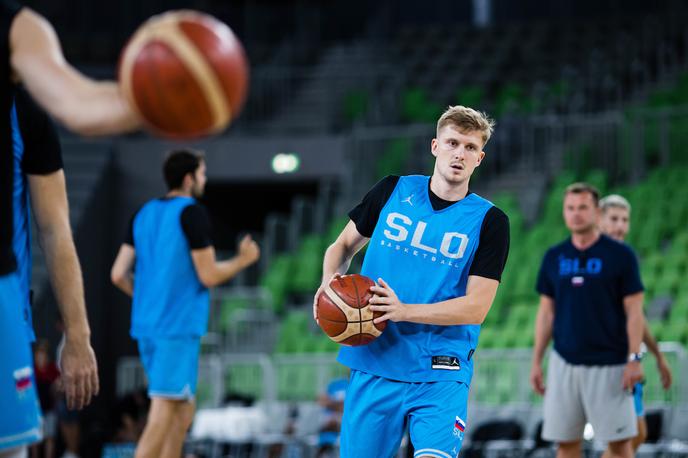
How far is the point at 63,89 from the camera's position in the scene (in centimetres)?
270

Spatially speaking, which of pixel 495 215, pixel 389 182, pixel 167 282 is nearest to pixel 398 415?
pixel 495 215

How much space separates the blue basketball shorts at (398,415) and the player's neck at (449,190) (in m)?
0.82

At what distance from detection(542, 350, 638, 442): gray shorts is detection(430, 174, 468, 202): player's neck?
2.69 metres

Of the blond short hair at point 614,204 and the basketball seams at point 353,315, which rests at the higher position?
the blond short hair at point 614,204

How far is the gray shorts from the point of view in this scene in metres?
7.72

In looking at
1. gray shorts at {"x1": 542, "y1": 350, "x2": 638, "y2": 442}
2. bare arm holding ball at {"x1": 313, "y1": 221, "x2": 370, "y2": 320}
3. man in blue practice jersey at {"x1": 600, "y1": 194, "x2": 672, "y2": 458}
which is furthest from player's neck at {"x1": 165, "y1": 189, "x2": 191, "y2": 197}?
man in blue practice jersey at {"x1": 600, "y1": 194, "x2": 672, "y2": 458}

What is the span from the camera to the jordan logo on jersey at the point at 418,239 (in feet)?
17.6

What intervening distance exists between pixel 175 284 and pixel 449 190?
7.52ft

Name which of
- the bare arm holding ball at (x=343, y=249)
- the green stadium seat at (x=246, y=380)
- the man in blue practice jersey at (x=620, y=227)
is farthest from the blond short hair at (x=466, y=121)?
the green stadium seat at (x=246, y=380)

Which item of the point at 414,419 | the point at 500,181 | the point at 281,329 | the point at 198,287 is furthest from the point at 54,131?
the point at 500,181

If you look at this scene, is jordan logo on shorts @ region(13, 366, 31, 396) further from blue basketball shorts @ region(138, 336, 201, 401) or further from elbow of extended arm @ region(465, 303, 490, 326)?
blue basketball shorts @ region(138, 336, 201, 401)

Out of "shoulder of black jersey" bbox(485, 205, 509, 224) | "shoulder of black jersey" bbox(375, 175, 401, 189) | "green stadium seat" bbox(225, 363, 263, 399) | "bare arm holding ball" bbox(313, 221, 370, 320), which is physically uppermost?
"shoulder of black jersey" bbox(375, 175, 401, 189)

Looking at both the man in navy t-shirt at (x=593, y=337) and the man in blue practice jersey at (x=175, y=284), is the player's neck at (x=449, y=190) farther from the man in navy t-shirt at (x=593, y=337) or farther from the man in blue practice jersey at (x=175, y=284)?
the man in navy t-shirt at (x=593, y=337)

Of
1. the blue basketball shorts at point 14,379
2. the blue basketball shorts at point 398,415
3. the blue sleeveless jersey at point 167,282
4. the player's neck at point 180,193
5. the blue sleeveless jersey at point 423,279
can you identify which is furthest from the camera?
the player's neck at point 180,193
